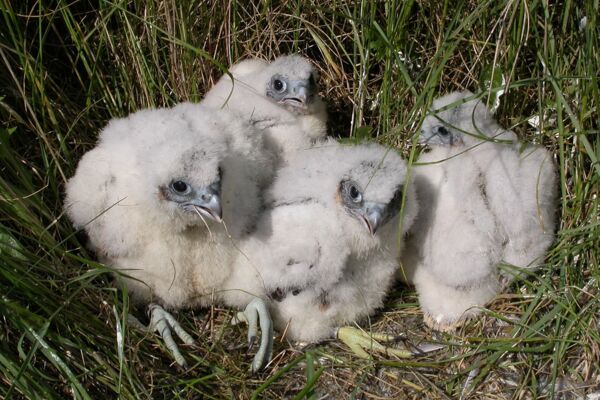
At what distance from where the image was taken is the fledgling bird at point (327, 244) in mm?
3594

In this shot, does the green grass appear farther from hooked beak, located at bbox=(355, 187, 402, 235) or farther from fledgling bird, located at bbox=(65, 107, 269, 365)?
hooked beak, located at bbox=(355, 187, 402, 235)

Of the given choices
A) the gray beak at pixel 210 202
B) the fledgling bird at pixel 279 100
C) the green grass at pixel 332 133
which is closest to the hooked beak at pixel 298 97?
the fledgling bird at pixel 279 100

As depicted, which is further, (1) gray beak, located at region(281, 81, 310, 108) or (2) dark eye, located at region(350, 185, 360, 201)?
(1) gray beak, located at region(281, 81, 310, 108)

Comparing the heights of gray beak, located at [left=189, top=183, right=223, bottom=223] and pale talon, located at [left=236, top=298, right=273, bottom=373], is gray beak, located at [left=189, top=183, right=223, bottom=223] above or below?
above

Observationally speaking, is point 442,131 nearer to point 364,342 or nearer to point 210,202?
point 364,342

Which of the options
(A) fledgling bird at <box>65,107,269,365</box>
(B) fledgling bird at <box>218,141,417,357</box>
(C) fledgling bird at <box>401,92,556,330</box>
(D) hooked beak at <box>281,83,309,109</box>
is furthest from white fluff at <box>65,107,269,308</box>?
(C) fledgling bird at <box>401,92,556,330</box>

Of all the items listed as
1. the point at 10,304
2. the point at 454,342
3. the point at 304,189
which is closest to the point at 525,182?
the point at 454,342

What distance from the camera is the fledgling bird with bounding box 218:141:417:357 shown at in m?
3.59

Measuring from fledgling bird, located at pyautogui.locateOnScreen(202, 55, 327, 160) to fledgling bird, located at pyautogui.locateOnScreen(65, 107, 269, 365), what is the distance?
39cm

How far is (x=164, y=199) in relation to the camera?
3.51 m

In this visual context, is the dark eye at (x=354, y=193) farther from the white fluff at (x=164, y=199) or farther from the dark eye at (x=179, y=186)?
the dark eye at (x=179, y=186)

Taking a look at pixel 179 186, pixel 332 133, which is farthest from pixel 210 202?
pixel 332 133

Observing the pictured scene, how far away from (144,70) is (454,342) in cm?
242

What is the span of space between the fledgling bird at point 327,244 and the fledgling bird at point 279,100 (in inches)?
15.9
